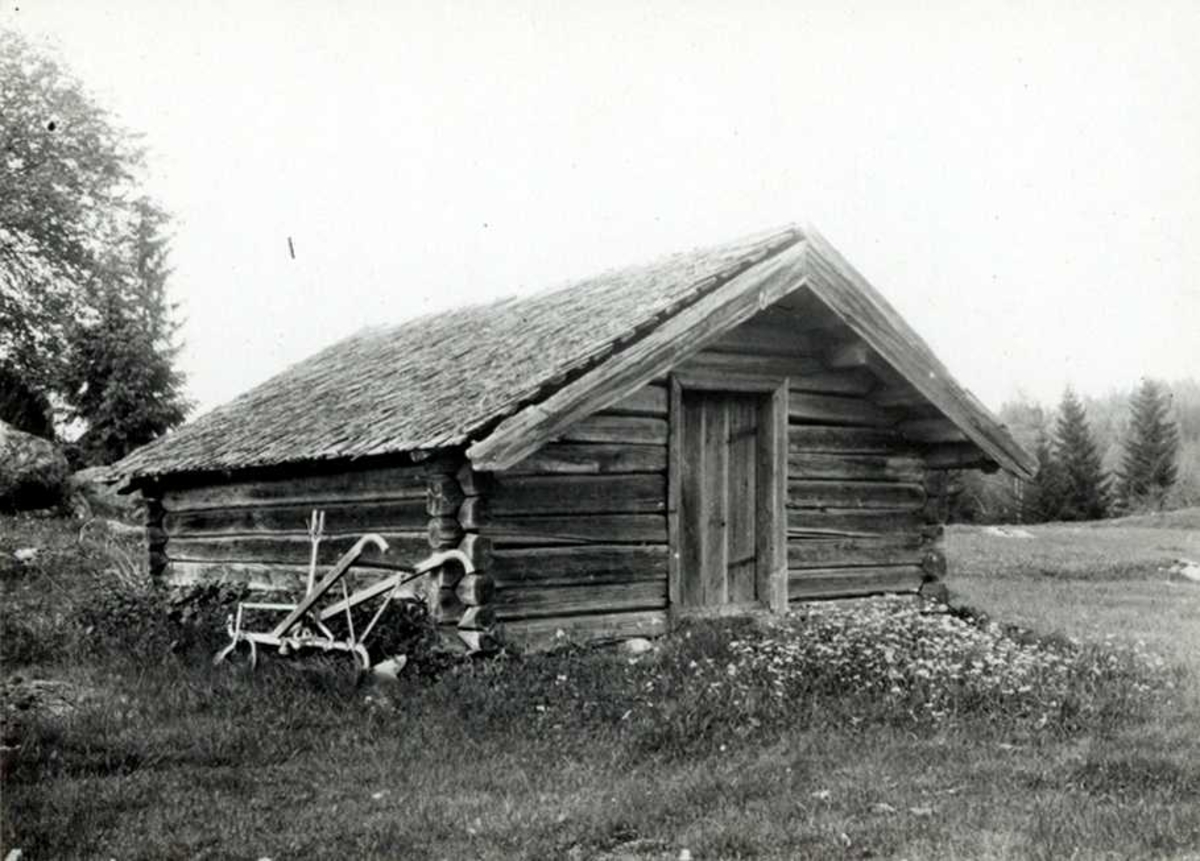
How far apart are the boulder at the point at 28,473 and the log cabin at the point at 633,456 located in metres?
9.00

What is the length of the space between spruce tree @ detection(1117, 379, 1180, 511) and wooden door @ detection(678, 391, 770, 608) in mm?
58817

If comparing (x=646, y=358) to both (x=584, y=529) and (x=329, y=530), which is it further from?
(x=329, y=530)

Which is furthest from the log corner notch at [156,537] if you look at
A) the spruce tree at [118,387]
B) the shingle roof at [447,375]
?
the spruce tree at [118,387]

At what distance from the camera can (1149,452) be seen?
66.6 meters

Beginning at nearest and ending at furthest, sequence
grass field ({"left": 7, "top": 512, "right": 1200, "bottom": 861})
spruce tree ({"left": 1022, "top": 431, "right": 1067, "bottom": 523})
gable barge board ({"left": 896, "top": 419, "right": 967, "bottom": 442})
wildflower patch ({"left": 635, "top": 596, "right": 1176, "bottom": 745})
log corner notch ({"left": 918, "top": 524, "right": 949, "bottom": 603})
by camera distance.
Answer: grass field ({"left": 7, "top": 512, "right": 1200, "bottom": 861}) < wildflower patch ({"left": 635, "top": 596, "right": 1176, "bottom": 745}) < gable barge board ({"left": 896, "top": 419, "right": 967, "bottom": 442}) < log corner notch ({"left": 918, "top": 524, "right": 949, "bottom": 603}) < spruce tree ({"left": 1022, "top": 431, "right": 1067, "bottom": 523})

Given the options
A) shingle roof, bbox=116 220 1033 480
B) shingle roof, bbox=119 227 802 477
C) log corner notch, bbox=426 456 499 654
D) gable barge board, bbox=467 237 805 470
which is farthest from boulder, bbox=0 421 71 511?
gable barge board, bbox=467 237 805 470

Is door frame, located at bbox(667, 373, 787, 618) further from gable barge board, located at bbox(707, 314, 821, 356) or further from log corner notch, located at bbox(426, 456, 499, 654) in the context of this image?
log corner notch, located at bbox(426, 456, 499, 654)

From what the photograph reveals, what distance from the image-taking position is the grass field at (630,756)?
5984mm

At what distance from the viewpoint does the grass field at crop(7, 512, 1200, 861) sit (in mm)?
5984

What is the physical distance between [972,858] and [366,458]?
691cm

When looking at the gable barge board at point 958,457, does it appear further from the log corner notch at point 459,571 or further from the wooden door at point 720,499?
the log corner notch at point 459,571

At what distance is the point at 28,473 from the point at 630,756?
18.2 meters

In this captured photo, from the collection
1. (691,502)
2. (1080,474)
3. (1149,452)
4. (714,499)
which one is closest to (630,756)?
(691,502)

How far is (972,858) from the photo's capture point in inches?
213
